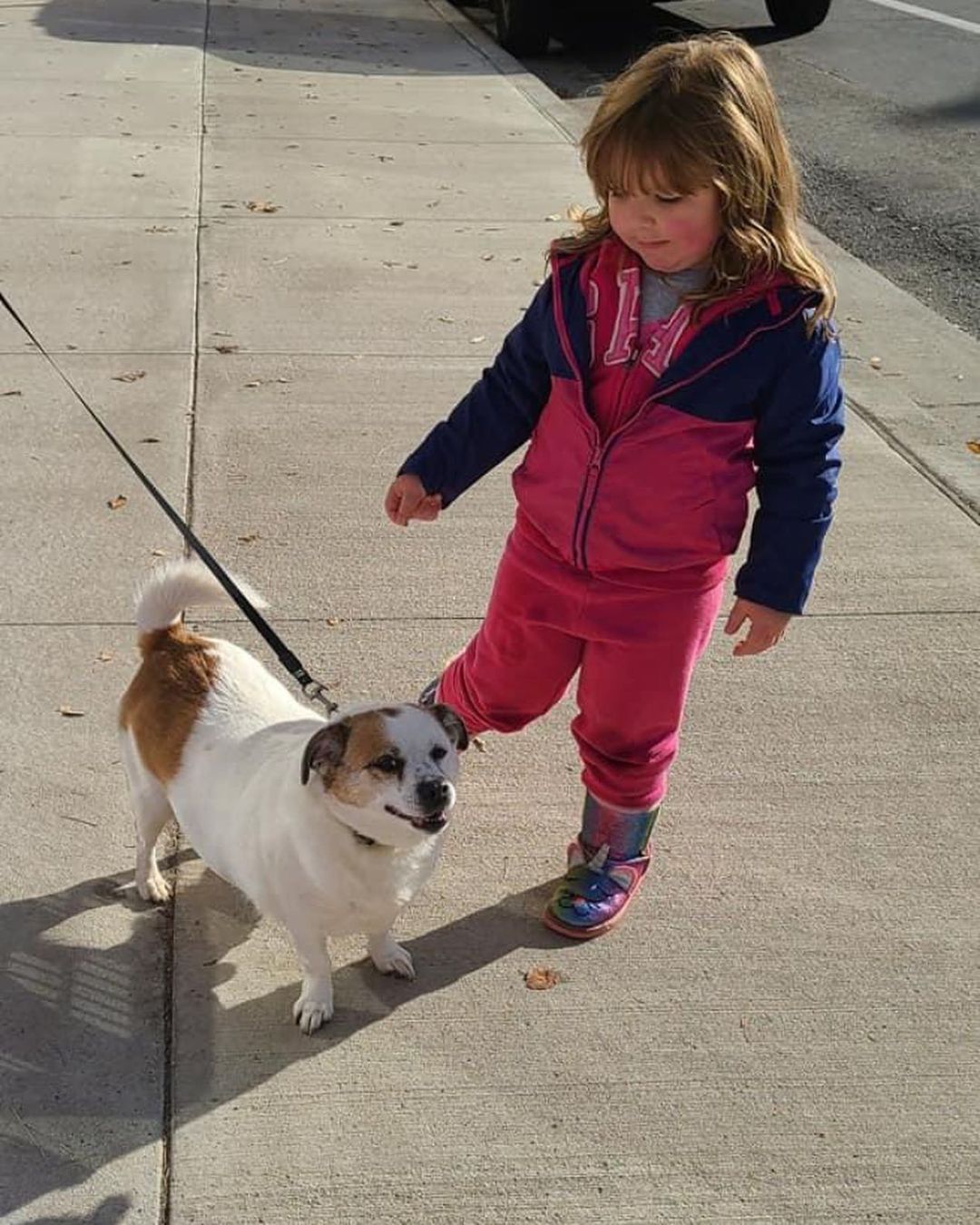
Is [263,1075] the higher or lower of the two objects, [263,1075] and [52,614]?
the higher

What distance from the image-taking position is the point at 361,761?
2.71 m

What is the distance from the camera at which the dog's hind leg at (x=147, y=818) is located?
128 inches

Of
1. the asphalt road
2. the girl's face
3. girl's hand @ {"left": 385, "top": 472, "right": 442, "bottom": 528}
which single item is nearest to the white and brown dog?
girl's hand @ {"left": 385, "top": 472, "right": 442, "bottom": 528}

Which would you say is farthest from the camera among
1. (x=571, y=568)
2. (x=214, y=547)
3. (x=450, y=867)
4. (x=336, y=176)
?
(x=336, y=176)

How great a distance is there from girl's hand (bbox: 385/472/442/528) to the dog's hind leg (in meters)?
0.73

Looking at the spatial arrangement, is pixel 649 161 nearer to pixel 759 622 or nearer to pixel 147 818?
pixel 759 622

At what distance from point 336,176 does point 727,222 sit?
662 cm

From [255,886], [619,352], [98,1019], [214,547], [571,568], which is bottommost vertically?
[214,547]

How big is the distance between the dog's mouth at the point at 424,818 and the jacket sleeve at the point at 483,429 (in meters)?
0.84

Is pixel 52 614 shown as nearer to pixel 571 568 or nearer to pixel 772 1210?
pixel 571 568

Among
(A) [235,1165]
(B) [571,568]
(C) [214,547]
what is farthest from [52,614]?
(A) [235,1165]

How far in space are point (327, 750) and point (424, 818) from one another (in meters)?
0.21

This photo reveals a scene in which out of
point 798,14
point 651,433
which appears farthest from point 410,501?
point 798,14

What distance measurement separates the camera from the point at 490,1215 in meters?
2.60
